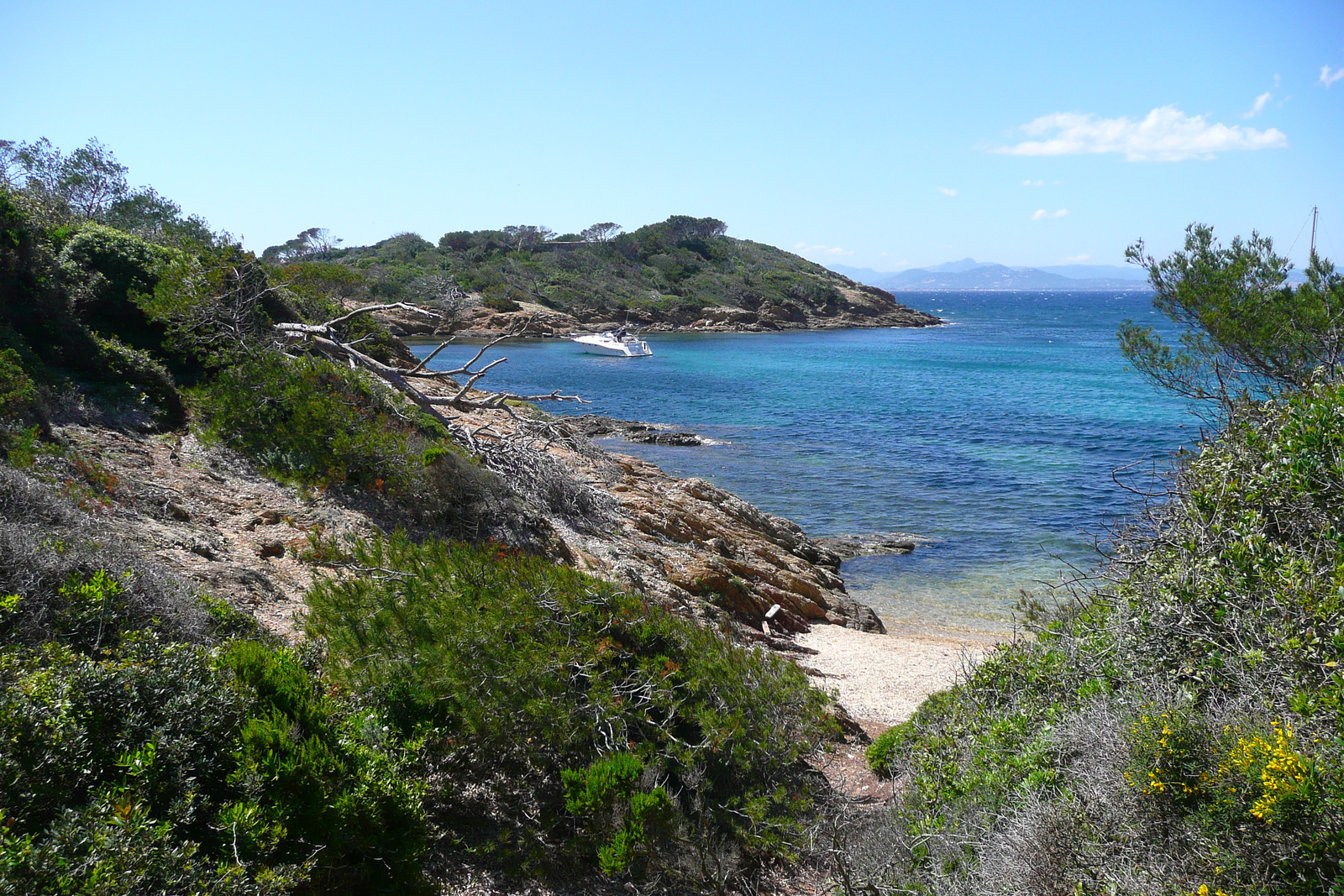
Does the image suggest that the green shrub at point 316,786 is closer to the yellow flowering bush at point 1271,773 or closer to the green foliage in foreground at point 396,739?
the green foliage in foreground at point 396,739

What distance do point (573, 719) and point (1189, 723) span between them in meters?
3.30

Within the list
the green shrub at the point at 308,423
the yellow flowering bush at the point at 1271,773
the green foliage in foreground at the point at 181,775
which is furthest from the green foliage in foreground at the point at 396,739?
the green shrub at the point at 308,423

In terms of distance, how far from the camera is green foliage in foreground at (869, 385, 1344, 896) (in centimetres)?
323

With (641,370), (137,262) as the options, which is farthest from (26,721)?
(641,370)

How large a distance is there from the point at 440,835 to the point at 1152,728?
380 centimetres

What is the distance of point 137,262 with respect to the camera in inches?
438

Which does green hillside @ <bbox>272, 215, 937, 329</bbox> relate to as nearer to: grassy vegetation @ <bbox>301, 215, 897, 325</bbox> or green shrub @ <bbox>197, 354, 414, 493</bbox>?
grassy vegetation @ <bbox>301, 215, 897, 325</bbox>

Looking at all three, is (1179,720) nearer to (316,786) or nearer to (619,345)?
(316,786)

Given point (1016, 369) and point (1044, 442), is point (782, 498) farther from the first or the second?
point (1016, 369)

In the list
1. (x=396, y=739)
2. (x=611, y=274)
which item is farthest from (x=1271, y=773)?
(x=611, y=274)

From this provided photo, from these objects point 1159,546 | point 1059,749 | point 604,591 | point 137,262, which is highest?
point 137,262

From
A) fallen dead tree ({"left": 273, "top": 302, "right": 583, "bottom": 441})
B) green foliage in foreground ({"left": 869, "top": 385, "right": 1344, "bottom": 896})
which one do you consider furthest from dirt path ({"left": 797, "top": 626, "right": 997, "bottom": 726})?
fallen dead tree ({"left": 273, "top": 302, "right": 583, "bottom": 441})

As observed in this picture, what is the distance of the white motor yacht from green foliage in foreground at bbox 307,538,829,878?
46.7 meters

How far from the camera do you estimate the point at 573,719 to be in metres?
4.76
